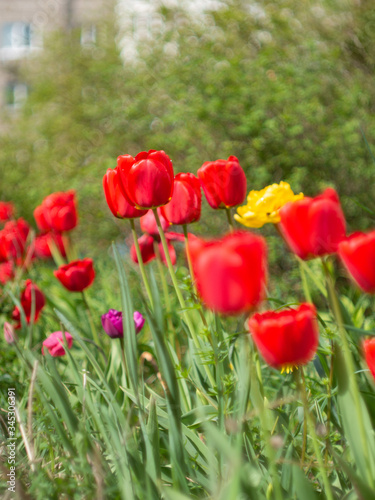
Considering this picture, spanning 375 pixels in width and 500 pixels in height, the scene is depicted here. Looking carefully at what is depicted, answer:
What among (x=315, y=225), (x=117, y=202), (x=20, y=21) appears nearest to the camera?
(x=315, y=225)

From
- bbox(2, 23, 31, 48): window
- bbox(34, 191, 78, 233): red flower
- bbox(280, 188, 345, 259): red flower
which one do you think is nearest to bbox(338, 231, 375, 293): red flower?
bbox(280, 188, 345, 259): red flower

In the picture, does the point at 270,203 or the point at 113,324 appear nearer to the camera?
the point at 270,203

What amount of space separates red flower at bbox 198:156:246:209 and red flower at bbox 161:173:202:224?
0.09 feet

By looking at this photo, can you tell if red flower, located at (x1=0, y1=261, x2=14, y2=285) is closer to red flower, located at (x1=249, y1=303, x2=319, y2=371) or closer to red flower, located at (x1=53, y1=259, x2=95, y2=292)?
red flower, located at (x1=53, y1=259, x2=95, y2=292)

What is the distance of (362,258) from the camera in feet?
2.21

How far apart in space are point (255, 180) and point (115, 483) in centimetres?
403

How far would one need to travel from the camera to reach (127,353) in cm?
89

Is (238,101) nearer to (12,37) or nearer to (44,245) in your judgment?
(44,245)

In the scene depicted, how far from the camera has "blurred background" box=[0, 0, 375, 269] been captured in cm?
464

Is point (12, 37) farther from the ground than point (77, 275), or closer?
closer

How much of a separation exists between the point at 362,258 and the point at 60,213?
1399 mm

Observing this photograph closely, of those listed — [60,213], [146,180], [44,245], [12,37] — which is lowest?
[12,37]

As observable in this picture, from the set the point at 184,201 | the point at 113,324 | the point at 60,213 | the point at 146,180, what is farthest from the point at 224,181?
the point at 60,213

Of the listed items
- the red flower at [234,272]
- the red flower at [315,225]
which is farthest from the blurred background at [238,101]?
the red flower at [234,272]
